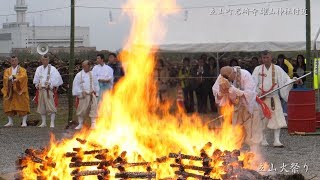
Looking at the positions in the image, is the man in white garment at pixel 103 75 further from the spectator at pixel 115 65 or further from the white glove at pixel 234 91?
the white glove at pixel 234 91

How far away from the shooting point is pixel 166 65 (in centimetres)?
1619

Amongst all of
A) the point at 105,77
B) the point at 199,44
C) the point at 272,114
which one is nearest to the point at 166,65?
the point at 199,44

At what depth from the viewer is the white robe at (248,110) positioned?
31.5 feet

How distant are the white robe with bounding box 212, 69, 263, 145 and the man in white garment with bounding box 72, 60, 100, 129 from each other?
5.07 meters

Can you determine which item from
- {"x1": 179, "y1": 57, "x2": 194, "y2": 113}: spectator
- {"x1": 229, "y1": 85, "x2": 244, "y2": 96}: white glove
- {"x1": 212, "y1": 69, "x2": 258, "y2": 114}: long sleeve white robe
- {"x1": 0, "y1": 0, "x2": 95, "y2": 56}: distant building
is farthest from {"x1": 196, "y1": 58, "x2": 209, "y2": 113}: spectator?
{"x1": 229, "y1": 85, "x2": 244, "y2": 96}: white glove

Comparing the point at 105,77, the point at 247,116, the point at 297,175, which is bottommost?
the point at 297,175

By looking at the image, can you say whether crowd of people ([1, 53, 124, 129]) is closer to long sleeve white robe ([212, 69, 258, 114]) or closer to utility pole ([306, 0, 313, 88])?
utility pole ([306, 0, 313, 88])

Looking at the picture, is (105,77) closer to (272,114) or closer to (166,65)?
(166,65)

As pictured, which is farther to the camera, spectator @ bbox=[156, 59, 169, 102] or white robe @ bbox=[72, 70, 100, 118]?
white robe @ bbox=[72, 70, 100, 118]

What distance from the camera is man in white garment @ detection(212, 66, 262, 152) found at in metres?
9.40

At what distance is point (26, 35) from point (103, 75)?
36.5ft

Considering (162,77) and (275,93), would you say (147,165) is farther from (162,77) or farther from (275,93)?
(162,77)

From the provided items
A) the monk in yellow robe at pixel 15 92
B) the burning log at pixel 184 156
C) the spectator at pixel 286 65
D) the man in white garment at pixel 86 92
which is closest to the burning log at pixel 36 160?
the burning log at pixel 184 156

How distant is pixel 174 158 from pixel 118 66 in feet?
28.6
